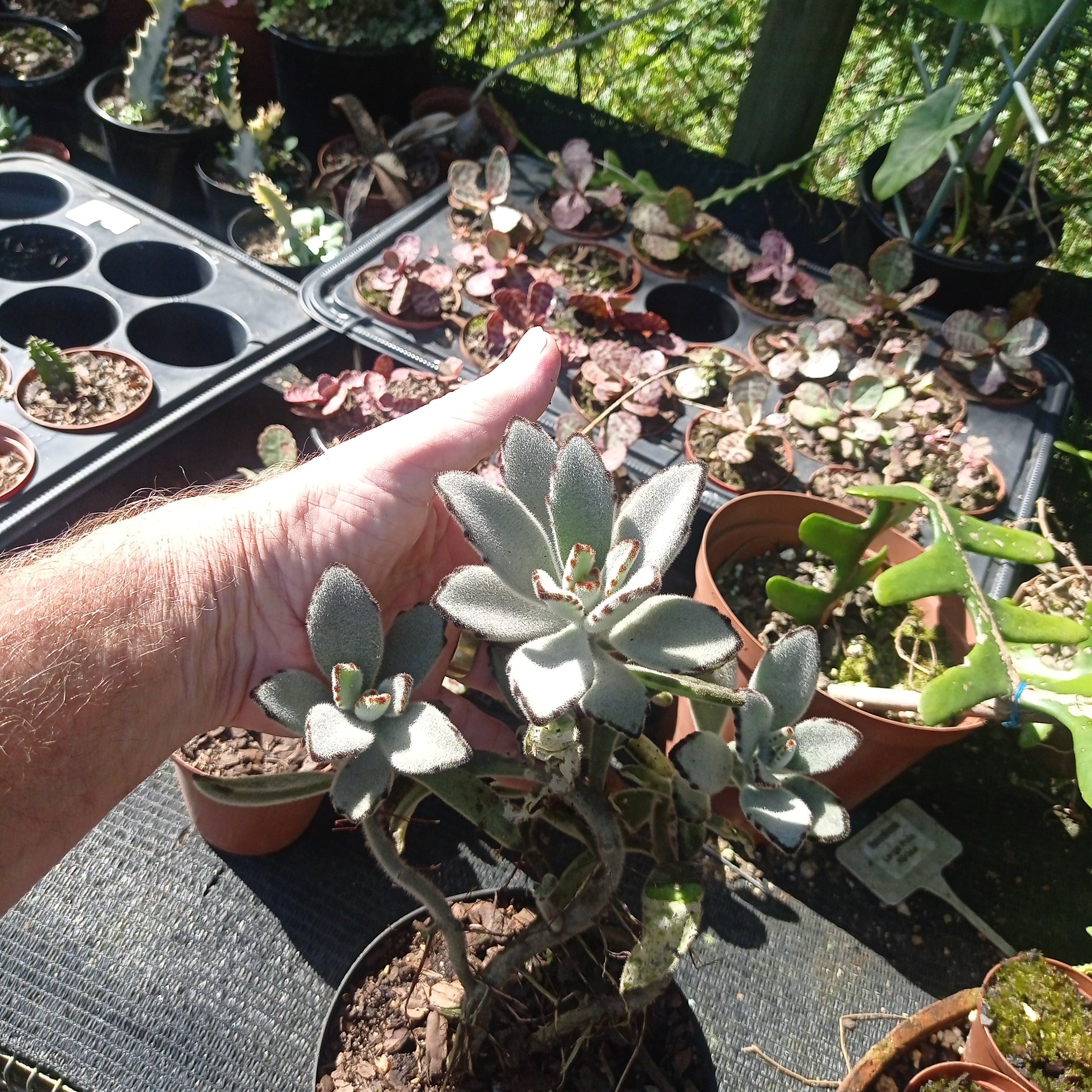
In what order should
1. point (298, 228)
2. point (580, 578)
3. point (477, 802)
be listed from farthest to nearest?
1. point (298, 228)
2. point (477, 802)
3. point (580, 578)

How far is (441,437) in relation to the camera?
3.15 feet

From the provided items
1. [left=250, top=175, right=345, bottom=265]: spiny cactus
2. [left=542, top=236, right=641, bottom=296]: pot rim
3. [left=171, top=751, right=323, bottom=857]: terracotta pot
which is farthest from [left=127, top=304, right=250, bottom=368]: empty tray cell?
[left=171, top=751, right=323, bottom=857]: terracotta pot

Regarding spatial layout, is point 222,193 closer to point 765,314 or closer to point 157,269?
point 157,269

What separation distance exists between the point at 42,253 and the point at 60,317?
8.6 inches

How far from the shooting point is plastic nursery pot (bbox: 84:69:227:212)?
6.79 feet

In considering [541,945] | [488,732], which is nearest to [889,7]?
[488,732]

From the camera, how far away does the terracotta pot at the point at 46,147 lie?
2.15 metres

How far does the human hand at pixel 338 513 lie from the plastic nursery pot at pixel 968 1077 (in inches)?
25.3

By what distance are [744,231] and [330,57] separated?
1.06 m

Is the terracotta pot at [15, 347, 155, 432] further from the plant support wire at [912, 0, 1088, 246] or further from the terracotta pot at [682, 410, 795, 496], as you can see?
the plant support wire at [912, 0, 1088, 246]

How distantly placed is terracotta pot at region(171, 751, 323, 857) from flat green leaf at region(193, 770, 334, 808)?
14.0 inches

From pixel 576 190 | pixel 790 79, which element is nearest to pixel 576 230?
pixel 576 190

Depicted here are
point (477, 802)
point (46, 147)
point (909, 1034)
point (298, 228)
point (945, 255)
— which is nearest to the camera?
point (477, 802)

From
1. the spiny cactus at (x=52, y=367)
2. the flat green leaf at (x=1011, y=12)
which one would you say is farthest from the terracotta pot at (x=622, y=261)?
the spiny cactus at (x=52, y=367)
